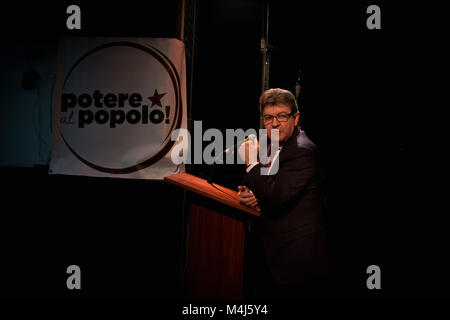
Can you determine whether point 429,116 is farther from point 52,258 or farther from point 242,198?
point 52,258

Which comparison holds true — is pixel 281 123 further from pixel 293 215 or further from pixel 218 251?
pixel 218 251

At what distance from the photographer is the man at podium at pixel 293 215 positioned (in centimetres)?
156

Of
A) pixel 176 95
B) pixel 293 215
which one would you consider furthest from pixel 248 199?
pixel 176 95

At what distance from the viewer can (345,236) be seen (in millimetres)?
3014

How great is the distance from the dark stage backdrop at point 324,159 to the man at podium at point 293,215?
1428mm

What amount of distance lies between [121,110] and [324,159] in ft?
7.75

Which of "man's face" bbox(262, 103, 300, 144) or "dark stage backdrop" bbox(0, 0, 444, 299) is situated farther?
"dark stage backdrop" bbox(0, 0, 444, 299)

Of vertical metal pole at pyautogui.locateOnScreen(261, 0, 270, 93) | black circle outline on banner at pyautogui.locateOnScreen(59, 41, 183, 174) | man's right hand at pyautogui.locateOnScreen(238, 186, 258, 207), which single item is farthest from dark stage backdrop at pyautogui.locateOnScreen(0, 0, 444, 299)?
man's right hand at pyautogui.locateOnScreen(238, 186, 258, 207)

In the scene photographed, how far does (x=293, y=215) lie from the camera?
5.33 feet

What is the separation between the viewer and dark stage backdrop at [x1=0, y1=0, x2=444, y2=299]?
9.12ft

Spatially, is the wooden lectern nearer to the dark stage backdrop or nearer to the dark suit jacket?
the dark suit jacket

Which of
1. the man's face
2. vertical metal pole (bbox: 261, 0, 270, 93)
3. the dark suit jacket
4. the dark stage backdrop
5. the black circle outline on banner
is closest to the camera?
the dark suit jacket

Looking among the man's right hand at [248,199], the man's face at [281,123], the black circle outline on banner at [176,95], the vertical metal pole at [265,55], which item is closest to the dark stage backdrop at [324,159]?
the vertical metal pole at [265,55]
